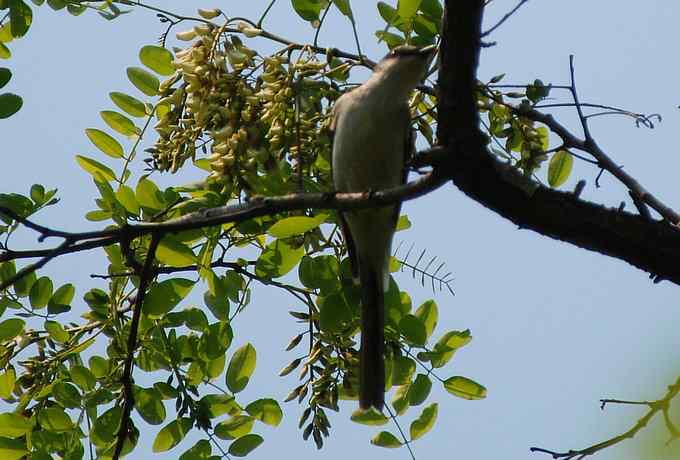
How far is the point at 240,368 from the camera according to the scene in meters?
3.37

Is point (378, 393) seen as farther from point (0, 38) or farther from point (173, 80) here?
point (0, 38)

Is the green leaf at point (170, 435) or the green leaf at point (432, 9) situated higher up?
the green leaf at point (432, 9)

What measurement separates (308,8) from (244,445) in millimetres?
1699

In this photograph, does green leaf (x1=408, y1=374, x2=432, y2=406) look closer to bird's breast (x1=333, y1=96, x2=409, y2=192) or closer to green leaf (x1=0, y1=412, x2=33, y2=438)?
bird's breast (x1=333, y1=96, x2=409, y2=192)

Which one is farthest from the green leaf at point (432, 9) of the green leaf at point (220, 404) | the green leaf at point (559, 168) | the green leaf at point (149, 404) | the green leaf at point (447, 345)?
the green leaf at point (149, 404)

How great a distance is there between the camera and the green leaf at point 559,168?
3.44 metres

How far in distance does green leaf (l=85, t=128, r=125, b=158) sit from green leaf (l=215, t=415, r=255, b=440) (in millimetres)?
1135

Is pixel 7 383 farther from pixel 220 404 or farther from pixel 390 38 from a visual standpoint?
pixel 390 38

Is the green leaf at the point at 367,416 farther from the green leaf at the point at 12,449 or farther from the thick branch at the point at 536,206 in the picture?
the green leaf at the point at 12,449

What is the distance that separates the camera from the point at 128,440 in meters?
3.28

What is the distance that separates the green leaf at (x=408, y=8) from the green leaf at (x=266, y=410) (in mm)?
1529

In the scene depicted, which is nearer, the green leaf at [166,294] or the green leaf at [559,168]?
the green leaf at [166,294]

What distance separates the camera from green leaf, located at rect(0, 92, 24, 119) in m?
3.20

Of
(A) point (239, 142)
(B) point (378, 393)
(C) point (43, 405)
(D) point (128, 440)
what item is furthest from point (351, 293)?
(C) point (43, 405)
